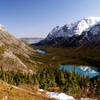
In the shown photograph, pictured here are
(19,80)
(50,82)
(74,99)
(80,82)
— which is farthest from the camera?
(80,82)

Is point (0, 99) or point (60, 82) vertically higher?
point (0, 99)

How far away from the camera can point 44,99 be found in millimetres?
13977

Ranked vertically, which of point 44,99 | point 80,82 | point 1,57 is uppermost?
point 44,99

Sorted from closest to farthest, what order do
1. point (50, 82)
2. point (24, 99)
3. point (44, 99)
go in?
point (24, 99) → point (44, 99) → point (50, 82)

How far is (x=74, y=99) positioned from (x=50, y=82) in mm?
42159

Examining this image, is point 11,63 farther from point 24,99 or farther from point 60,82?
point 24,99

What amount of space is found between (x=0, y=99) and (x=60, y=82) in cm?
5967

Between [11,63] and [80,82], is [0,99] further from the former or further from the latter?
[11,63]

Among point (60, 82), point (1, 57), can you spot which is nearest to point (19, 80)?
point (60, 82)

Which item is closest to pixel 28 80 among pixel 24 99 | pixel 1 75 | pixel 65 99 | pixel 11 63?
pixel 1 75

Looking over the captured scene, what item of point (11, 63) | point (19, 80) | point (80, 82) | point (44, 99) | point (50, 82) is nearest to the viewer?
point (44, 99)

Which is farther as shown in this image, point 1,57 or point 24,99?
point 1,57

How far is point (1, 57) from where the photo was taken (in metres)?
97.3

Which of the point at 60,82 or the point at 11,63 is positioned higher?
the point at 11,63
